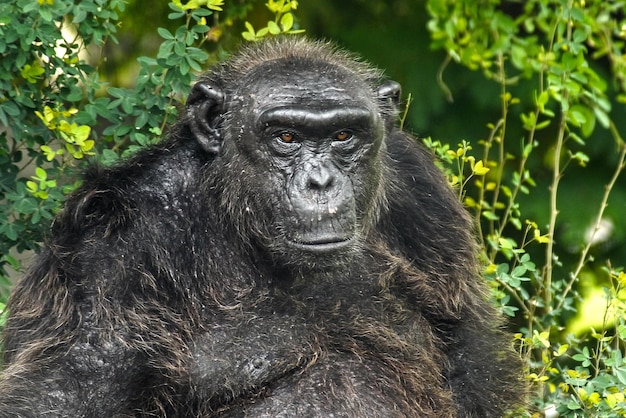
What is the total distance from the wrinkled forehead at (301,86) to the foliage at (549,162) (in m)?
1.26

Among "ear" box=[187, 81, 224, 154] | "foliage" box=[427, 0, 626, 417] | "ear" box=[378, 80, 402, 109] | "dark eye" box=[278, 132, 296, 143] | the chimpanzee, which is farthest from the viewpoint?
"foliage" box=[427, 0, 626, 417]

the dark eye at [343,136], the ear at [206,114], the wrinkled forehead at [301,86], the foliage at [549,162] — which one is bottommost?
the foliage at [549,162]

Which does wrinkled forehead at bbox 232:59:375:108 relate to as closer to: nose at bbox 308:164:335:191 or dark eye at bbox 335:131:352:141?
dark eye at bbox 335:131:352:141

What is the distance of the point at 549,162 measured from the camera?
926cm

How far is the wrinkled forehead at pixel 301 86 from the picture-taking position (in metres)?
5.21

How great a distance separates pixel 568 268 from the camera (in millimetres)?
9023

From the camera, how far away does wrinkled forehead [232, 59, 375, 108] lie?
5.21 meters

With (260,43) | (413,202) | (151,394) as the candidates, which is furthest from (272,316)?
(260,43)

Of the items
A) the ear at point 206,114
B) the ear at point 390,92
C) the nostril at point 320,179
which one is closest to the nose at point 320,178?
the nostril at point 320,179

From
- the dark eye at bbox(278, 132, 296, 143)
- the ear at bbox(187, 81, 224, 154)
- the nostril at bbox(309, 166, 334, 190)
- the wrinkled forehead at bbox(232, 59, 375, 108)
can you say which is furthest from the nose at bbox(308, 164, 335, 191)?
the ear at bbox(187, 81, 224, 154)

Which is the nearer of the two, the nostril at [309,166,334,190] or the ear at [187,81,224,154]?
the nostril at [309,166,334,190]

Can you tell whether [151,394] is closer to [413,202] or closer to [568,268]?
[413,202]

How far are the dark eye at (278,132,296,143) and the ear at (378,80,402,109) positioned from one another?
2.60 feet

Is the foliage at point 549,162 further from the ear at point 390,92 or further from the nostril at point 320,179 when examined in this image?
the nostril at point 320,179
